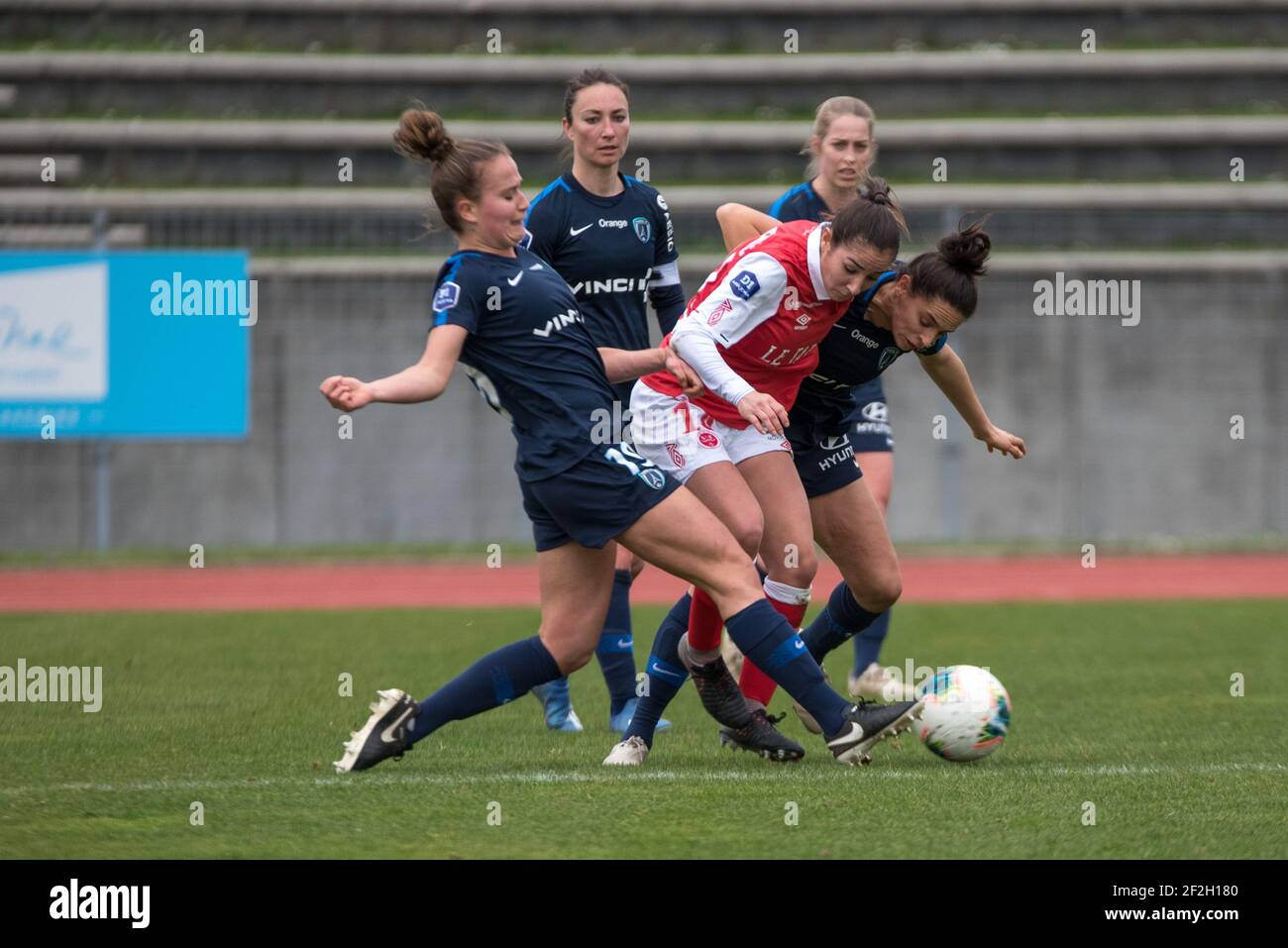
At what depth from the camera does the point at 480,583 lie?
46.3ft

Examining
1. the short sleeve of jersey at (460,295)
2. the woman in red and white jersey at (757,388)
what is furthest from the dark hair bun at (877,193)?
the short sleeve of jersey at (460,295)

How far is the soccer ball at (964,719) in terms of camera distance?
5559mm

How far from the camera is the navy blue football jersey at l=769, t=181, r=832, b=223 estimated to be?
22.6 ft

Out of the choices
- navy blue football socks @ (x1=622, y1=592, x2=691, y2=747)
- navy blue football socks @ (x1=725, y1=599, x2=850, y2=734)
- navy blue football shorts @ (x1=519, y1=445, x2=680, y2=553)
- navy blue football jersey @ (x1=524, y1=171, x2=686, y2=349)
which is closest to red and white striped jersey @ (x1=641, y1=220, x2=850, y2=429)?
navy blue football shorts @ (x1=519, y1=445, x2=680, y2=553)

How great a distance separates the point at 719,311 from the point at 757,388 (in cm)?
36

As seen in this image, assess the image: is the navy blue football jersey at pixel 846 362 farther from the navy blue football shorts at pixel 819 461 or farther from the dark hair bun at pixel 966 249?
the dark hair bun at pixel 966 249

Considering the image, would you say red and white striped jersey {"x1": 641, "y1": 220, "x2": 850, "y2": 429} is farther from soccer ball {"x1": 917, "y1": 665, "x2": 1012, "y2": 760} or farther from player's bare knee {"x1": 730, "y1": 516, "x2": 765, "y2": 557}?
soccer ball {"x1": 917, "y1": 665, "x2": 1012, "y2": 760}

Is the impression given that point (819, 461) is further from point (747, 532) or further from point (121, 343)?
point (121, 343)

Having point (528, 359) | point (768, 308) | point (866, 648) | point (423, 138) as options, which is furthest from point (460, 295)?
point (866, 648)

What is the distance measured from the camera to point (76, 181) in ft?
65.1

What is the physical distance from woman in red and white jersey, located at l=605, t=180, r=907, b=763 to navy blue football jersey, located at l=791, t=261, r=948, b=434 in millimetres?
130
